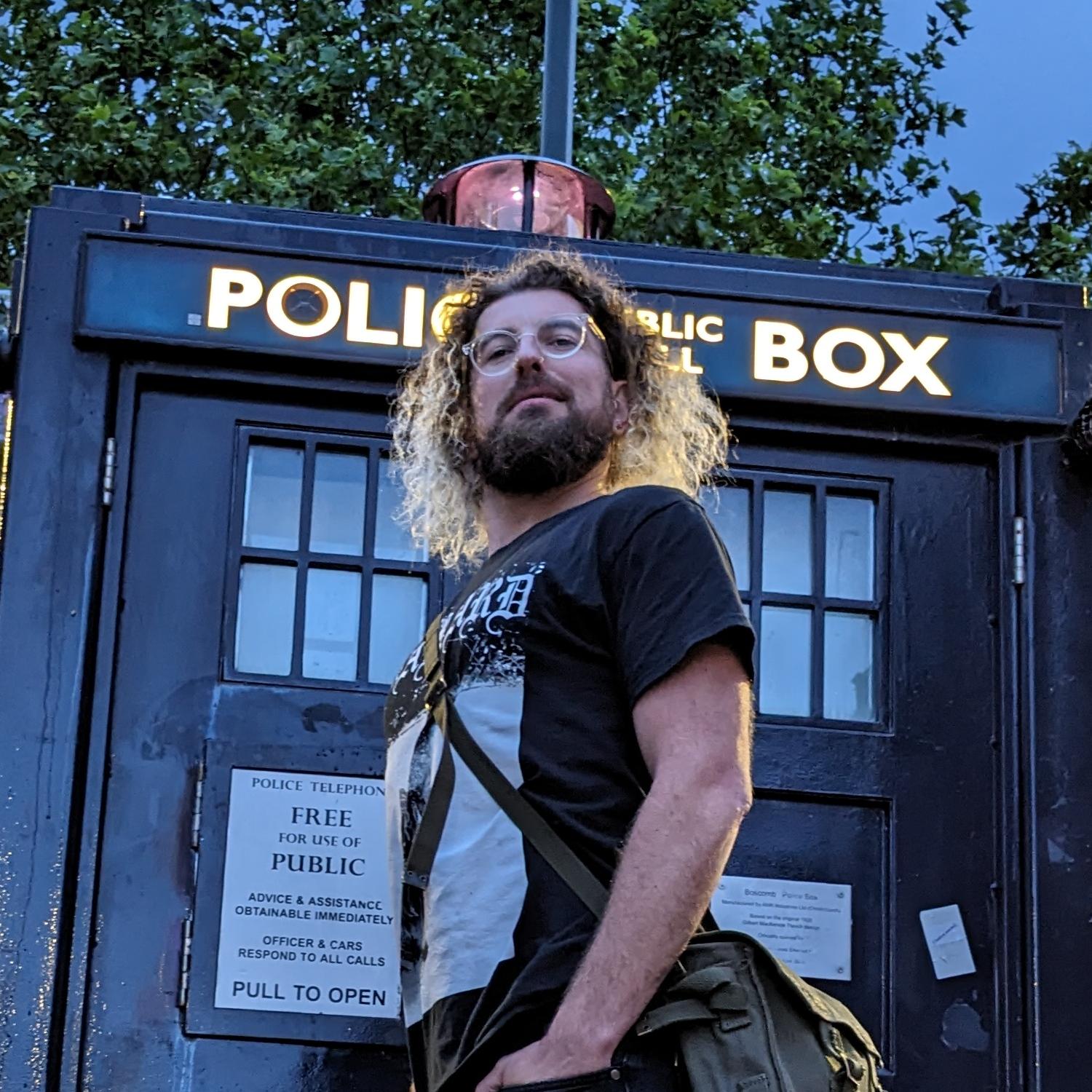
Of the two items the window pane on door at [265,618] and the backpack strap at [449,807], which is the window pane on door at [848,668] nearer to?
the window pane on door at [265,618]

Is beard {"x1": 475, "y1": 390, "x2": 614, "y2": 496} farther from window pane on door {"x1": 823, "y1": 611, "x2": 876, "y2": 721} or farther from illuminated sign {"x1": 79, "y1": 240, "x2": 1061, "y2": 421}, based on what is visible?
window pane on door {"x1": 823, "y1": 611, "x2": 876, "y2": 721}

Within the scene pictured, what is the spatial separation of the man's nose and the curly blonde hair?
0.47 ft

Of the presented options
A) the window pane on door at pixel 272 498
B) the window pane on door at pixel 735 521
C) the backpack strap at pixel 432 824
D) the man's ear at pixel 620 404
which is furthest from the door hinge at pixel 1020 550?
the backpack strap at pixel 432 824

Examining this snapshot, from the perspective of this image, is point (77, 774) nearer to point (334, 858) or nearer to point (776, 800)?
point (334, 858)

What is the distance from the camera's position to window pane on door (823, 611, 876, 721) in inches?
164

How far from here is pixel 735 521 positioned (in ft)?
13.9

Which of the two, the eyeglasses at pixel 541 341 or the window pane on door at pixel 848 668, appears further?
the window pane on door at pixel 848 668

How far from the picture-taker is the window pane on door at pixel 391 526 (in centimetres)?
412

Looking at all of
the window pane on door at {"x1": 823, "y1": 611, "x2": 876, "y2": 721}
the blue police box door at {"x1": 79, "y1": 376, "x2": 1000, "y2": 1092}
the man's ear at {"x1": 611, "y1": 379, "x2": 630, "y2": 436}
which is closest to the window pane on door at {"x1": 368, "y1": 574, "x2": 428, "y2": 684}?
the blue police box door at {"x1": 79, "y1": 376, "x2": 1000, "y2": 1092}

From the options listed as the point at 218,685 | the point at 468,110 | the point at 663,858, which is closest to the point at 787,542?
the point at 218,685

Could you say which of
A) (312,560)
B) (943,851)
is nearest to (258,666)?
(312,560)

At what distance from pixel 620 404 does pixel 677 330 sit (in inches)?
53.8

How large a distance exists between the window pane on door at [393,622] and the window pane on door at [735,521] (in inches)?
23.9

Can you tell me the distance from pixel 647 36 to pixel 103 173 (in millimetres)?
3460
